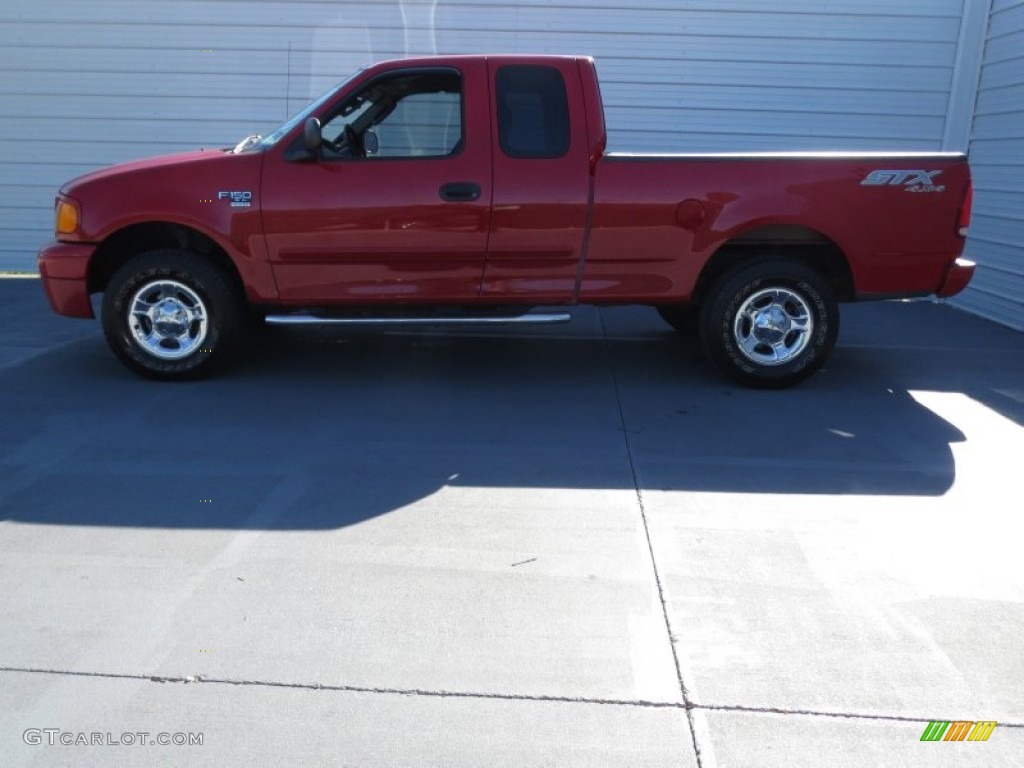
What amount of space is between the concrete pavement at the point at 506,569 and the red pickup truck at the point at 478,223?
52cm

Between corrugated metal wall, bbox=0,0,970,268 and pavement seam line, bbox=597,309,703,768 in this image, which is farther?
corrugated metal wall, bbox=0,0,970,268

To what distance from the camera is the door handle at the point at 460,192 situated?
19.6ft

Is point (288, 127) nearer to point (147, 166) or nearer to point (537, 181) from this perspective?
point (147, 166)

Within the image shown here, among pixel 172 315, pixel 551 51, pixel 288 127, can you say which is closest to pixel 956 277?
pixel 288 127

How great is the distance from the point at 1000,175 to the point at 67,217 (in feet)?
27.6

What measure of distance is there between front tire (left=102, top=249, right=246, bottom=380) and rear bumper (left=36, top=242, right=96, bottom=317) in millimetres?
173

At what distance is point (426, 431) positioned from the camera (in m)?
5.46

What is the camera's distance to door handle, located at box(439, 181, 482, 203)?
19.6ft

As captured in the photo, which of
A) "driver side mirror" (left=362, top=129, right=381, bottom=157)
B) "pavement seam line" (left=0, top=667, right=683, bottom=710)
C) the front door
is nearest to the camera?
"pavement seam line" (left=0, top=667, right=683, bottom=710)

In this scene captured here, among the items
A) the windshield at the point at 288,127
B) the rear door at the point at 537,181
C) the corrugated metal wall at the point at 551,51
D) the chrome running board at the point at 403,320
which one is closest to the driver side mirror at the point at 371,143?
the windshield at the point at 288,127

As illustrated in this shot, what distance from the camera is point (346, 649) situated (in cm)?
318

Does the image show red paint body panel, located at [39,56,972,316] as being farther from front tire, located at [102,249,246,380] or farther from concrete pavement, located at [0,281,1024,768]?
concrete pavement, located at [0,281,1024,768]

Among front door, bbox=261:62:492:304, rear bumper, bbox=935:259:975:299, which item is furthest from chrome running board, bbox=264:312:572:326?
rear bumper, bbox=935:259:975:299

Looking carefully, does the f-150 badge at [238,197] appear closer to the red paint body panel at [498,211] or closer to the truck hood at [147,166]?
the red paint body panel at [498,211]
